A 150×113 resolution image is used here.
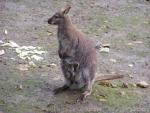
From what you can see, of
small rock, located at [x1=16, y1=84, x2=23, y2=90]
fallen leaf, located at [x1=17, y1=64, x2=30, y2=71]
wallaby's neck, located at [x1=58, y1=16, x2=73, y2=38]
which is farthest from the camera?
fallen leaf, located at [x1=17, y1=64, x2=30, y2=71]

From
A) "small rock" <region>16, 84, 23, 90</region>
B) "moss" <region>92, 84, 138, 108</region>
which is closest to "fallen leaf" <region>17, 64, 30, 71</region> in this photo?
"small rock" <region>16, 84, 23, 90</region>

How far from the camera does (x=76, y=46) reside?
18.0ft

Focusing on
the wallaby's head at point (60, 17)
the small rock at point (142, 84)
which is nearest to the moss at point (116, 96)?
the small rock at point (142, 84)

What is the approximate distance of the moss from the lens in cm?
544

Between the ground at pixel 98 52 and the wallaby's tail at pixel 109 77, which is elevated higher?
the wallaby's tail at pixel 109 77

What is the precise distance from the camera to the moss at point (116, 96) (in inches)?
214

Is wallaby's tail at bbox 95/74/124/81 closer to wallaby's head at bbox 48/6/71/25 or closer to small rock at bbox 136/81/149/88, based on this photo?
small rock at bbox 136/81/149/88

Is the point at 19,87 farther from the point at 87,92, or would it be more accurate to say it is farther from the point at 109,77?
the point at 109,77

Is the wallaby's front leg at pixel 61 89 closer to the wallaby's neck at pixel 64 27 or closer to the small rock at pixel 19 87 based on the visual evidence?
the small rock at pixel 19 87

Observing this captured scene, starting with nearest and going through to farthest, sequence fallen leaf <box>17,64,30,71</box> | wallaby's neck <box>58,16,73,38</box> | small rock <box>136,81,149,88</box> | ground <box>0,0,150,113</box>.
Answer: ground <box>0,0,150,113</box> → wallaby's neck <box>58,16,73,38</box> → small rock <box>136,81,149,88</box> → fallen leaf <box>17,64,30,71</box>

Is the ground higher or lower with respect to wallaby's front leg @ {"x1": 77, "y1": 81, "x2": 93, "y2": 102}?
lower

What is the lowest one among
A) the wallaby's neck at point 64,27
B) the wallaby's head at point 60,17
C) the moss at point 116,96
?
the moss at point 116,96

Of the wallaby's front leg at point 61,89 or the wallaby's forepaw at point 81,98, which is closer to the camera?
the wallaby's forepaw at point 81,98

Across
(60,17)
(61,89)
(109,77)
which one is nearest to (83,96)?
(61,89)
